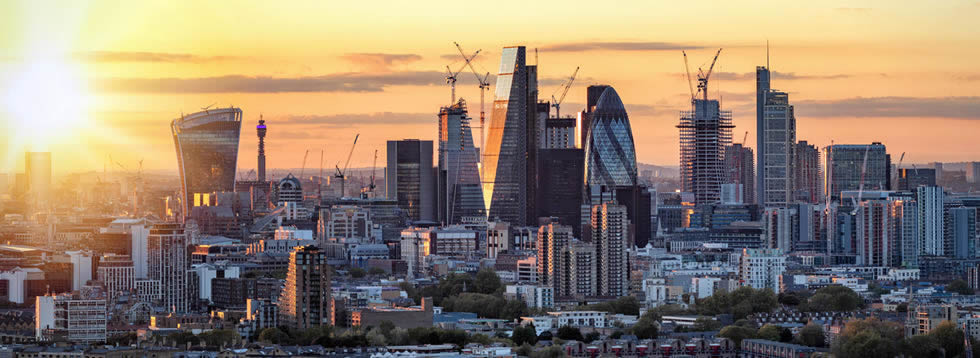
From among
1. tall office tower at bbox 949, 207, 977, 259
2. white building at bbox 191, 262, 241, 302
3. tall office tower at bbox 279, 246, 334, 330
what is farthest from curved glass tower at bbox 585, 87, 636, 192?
tall office tower at bbox 279, 246, 334, 330

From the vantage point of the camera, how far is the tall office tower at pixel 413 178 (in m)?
139

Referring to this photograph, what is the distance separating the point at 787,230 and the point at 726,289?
4132 cm

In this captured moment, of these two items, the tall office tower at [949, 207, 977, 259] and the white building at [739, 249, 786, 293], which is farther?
the tall office tower at [949, 207, 977, 259]

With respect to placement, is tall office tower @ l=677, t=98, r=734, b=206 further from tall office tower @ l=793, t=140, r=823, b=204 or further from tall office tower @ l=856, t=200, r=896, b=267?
tall office tower @ l=856, t=200, r=896, b=267

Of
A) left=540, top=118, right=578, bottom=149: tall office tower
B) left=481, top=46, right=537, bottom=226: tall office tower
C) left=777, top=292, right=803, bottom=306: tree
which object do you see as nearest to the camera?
left=777, top=292, right=803, bottom=306: tree

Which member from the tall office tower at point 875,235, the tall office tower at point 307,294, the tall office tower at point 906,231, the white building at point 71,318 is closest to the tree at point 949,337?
Answer: the tall office tower at point 307,294

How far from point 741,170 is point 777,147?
390 centimetres

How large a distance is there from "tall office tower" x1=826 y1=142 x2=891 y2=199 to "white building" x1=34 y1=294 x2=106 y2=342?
3306 inches

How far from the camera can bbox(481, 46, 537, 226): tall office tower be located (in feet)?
440

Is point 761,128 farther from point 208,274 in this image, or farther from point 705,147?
point 208,274

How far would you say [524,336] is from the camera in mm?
66938

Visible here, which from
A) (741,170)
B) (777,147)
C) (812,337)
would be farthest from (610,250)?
(741,170)

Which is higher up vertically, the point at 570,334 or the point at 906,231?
the point at 906,231

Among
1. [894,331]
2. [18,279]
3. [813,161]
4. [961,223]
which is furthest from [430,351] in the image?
[813,161]
